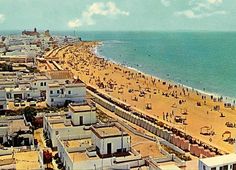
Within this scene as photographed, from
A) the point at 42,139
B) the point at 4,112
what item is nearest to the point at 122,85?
the point at 4,112

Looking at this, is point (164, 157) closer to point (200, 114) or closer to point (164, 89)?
point (200, 114)

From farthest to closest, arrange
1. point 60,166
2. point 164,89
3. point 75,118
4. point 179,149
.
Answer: point 164,89
point 75,118
point 179,149
point 60,166

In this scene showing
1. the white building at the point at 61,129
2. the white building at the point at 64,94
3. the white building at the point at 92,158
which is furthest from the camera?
the white building at the point at 64,94

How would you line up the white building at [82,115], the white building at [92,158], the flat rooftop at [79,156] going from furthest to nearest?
the white building at [82,115]
the flat rooftop at [79,156]
the white building at [92,158]

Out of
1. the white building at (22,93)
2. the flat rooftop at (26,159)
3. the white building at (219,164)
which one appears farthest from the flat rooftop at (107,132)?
the white building at (22,93)

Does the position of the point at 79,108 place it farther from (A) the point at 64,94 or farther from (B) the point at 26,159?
(A) the point at 64,94

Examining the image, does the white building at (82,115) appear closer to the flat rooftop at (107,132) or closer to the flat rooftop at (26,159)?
the flat rooftop at (107,132)
